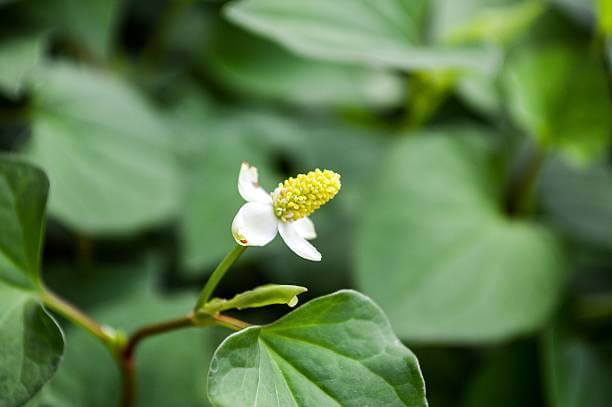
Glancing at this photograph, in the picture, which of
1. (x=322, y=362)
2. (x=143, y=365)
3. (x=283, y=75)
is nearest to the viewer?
(x=322, y=362)

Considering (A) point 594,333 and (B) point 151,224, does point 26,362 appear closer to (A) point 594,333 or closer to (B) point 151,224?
(B) point 151,224

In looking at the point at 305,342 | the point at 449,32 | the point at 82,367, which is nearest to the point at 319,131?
the point at 449,32

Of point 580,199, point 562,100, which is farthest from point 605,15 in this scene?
point 580,199

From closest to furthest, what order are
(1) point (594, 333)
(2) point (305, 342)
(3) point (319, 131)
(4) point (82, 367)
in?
(2) point (305, 342) → (4) point (82, 367) → (1) point (594, 333) → (3) point (319, 131)

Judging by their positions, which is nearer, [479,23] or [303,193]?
[303,193]

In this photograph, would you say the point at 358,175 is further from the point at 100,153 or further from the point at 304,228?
the point at 304,228
